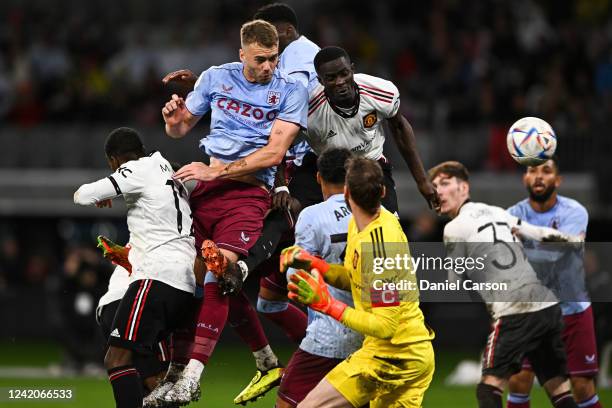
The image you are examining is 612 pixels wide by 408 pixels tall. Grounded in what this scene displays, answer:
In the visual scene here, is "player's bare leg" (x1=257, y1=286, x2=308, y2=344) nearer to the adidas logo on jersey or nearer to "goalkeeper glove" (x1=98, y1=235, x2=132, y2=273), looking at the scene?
"goalkeeper glove" (x1=98, y1=235, x2=132, y2=273)

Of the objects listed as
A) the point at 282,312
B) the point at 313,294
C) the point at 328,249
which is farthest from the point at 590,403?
the point at 313,294

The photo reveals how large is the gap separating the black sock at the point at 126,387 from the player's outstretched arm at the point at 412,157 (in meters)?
2.85

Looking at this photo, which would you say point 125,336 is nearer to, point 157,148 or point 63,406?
point 63,406

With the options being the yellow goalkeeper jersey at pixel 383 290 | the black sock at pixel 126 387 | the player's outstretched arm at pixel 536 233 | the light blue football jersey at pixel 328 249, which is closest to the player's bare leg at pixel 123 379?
the black sock at pixel 126 387

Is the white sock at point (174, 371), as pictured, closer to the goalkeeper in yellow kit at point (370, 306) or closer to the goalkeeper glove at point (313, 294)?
the goalkeeper in yellow kit at point (370, 306)

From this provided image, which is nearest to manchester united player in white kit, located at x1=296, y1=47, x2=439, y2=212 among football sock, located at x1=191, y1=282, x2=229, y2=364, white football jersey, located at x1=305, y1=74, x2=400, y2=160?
white football jersey, located at x1=305, y1=74, x2=400, y2=160

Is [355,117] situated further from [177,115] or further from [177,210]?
[177,210]

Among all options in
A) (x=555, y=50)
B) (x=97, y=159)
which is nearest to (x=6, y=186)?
(x=97, y=159)

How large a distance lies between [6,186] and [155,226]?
13.4 m

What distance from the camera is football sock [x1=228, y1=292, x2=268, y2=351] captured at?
370 inches

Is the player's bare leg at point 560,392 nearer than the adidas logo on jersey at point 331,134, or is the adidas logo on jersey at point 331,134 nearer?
the adidas logo on jersey at point 331,134

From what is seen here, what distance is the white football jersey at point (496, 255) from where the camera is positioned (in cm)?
955

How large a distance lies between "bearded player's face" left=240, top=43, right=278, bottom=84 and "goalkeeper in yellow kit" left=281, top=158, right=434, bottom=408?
1.42 metres

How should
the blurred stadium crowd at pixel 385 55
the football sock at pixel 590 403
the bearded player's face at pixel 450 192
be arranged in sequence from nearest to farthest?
the bearded player's face at pixel 450 192, the football sock at pixel 590 403, the blurred stadium crowd at pixel 385 55
